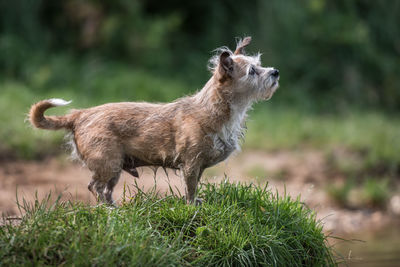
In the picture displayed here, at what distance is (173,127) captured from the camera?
6012mm

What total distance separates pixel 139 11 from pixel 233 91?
10.2 m

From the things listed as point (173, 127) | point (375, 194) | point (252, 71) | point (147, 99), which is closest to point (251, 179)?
point (375, 194)

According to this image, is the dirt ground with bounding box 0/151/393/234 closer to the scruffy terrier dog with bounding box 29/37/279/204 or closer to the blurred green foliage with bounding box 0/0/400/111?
the scruffy terrier dog with bounding box 29/37/279/204

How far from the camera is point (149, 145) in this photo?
5.97 m

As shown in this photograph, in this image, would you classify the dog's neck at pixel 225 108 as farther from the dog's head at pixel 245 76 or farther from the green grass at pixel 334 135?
the green grass at pixel 334 135

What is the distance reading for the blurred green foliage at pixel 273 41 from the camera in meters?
15.2

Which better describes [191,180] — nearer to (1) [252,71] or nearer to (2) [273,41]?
(1) [252,71]

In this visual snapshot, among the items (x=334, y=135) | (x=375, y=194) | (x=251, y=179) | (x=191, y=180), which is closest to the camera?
(x=191, y=180)

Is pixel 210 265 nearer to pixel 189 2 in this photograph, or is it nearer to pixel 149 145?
pixel 149 145

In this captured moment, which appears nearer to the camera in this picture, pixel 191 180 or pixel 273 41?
pixel 191 180

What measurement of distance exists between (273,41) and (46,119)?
10.5 meters

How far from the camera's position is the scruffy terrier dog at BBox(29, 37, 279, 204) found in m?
5.86

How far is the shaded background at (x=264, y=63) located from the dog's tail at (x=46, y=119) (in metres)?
5.03

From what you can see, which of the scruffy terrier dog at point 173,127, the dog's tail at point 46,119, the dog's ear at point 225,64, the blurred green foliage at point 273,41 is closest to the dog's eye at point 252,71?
the scruffy terrier dog at point 173,127
